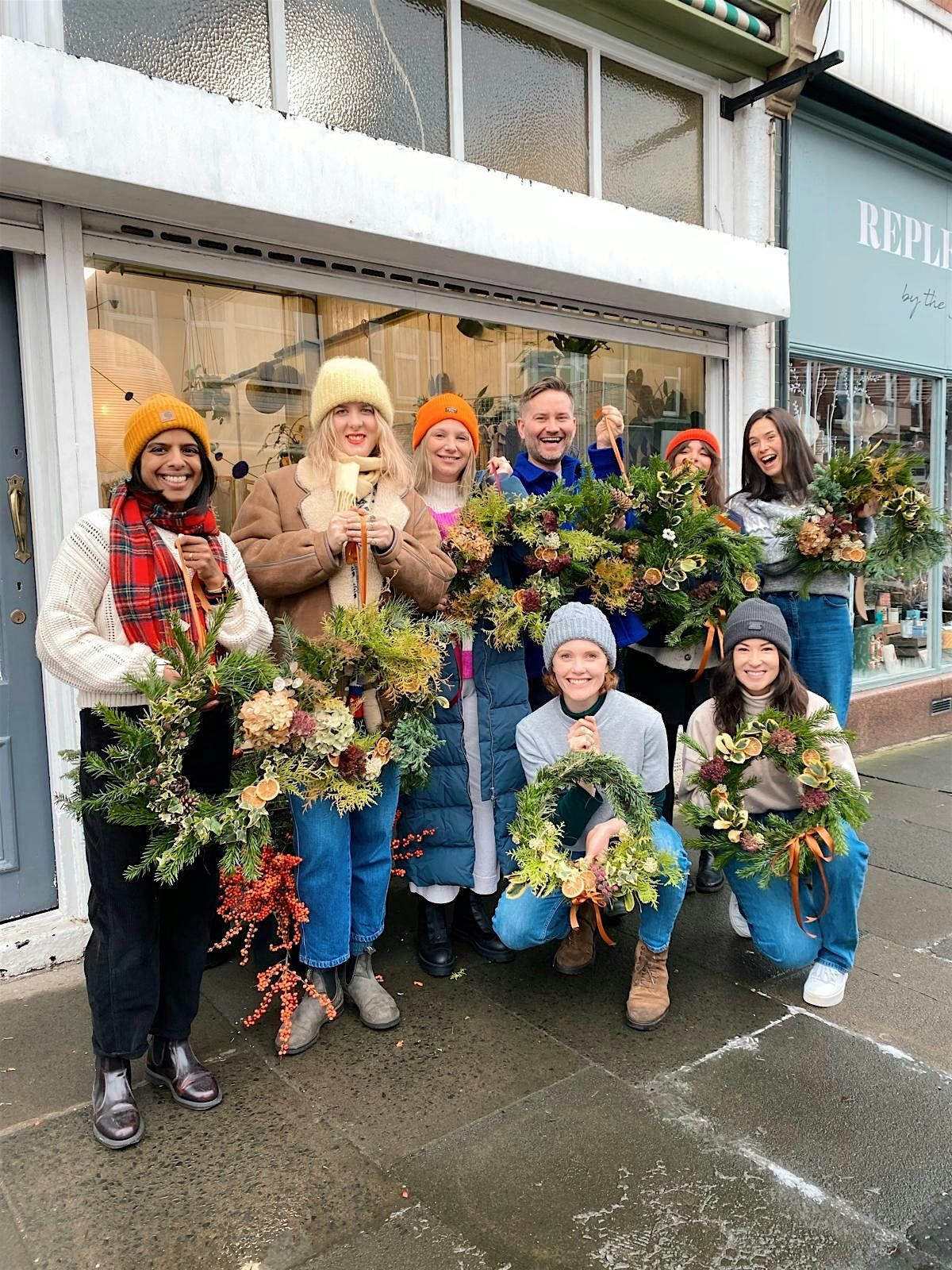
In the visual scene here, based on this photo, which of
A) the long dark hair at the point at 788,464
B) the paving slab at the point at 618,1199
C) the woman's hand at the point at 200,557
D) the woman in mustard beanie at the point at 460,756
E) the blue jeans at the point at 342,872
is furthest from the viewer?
the long dark hair at the point at 788,464

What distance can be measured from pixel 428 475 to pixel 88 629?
A: 1448 millimetres

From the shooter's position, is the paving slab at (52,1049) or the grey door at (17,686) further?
the grey door at (17,686)

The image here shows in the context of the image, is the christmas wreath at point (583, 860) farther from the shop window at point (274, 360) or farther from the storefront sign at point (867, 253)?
the storefront sign at point (867, 253)

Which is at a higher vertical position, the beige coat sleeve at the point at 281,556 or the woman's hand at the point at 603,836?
the beige coat sleeve at the point at 281,556

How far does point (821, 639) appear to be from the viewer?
4.21 m

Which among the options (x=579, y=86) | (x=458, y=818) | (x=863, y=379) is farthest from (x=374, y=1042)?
(x=863, y=379)

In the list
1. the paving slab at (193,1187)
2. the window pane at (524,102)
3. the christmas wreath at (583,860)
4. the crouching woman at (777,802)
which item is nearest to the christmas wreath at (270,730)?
the christmas wreath at (583,860)

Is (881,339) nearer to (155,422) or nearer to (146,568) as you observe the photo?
(155,422)

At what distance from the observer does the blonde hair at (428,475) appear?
11.2 ft

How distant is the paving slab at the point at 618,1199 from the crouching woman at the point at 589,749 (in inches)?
22.1

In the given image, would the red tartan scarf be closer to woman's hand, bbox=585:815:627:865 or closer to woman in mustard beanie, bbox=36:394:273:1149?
woman in mustard beanie, bbox=36:394:273:1149

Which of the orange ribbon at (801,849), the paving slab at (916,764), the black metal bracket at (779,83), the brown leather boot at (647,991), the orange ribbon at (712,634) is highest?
the black metal bracket at (779,83)

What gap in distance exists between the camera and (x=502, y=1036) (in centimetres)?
296

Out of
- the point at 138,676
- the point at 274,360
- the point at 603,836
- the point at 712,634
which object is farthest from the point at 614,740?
the point at 274,360
